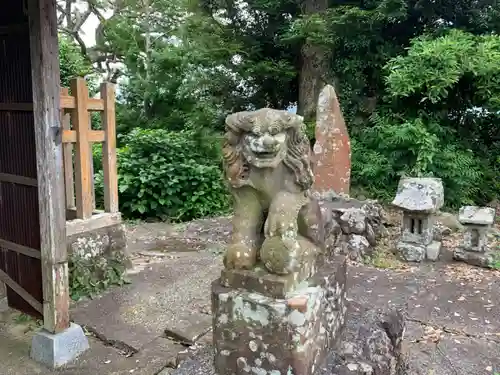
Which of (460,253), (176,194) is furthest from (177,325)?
(176,194)

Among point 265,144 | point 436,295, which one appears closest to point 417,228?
point 436,295

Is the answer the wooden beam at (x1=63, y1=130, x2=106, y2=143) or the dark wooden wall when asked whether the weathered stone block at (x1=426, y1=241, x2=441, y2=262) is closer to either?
the wooden beam at (x1=63, y1=130, x2=106, y2=143)

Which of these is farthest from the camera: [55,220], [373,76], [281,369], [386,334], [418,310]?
[373,76]

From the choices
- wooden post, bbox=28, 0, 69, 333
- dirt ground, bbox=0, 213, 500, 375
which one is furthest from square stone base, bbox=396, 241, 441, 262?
wooden post, bbox=28, 0, 69, 333

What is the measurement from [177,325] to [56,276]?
975 millimetres

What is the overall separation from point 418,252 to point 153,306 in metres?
3.08

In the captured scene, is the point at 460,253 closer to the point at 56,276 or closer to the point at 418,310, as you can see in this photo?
the point at 418,310

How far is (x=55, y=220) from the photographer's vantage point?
3105 mm

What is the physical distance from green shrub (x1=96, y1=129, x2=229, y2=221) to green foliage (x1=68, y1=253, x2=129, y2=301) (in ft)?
9.22

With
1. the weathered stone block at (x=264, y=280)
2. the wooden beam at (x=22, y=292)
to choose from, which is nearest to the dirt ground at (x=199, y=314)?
the wooden beam at (x=22, y=292)

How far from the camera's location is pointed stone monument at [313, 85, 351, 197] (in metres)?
6.06

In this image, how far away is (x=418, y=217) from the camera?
18.1ft

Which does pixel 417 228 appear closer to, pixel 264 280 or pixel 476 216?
pixel 476 216

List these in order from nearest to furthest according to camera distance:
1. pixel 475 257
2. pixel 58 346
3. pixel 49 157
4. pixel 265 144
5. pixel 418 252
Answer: pixel 265 144 < pixel 49 157 < pixel 58 346 < pixel 475 257 < pixel 418 252
